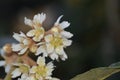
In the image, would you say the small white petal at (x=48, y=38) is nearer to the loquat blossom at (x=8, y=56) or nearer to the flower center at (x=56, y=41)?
the flower center at (x=56, y=41)

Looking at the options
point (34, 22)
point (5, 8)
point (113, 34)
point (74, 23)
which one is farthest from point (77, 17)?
point (34, 22)

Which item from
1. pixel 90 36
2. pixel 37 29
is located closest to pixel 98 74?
pixel 37 29

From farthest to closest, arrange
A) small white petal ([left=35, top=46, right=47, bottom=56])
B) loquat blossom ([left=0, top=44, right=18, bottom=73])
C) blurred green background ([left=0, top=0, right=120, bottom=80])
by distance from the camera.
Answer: blurred green background ([left=0, top=0, right=120, bottom=80]) < loquat blossom ([left=0, top=44, right=18, bottom=73]) < small white petal ([left=35, top=46, right=47, bottom=56])

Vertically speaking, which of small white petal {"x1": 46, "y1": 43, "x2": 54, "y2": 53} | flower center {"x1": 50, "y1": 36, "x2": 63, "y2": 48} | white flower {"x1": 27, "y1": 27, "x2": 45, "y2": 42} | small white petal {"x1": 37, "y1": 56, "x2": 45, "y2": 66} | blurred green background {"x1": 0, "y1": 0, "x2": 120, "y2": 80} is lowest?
small white petal {"x1": 37, "y1": 56, "x2": 45, "y2": 66}

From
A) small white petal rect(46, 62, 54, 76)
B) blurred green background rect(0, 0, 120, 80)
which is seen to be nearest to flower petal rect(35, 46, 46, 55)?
small white petal rect(46, 62, 54, 76)

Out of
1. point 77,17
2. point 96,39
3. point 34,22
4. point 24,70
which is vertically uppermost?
point 77,17

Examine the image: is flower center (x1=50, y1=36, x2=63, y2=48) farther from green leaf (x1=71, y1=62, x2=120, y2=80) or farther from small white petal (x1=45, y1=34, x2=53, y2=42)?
green leaf (x1=71, y1=62, x2=120, y2=80)

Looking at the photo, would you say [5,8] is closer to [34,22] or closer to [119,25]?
[119,25]

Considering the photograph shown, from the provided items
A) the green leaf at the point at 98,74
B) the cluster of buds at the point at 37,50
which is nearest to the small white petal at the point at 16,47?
the cluster of buds at the point at 37,50
